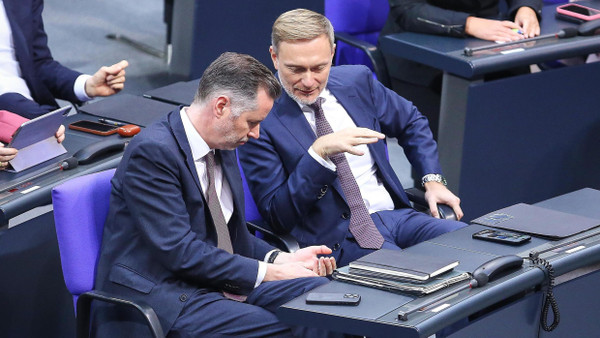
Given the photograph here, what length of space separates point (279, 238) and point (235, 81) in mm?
619

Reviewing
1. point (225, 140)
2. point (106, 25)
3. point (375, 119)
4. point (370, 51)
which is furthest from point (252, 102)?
point (106, 25)

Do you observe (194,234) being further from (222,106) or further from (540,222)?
(540,222)

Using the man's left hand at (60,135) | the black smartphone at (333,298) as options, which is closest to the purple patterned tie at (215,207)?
the black smartphone at (333,298)

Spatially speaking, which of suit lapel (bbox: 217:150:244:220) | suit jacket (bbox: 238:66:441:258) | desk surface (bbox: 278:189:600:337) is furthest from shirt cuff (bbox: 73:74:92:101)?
desk surface (bbox: 278:189:600:337)

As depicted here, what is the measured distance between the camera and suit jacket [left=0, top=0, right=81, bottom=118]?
4.01 meters

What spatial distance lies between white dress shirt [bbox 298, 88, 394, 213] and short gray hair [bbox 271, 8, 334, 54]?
0.24m

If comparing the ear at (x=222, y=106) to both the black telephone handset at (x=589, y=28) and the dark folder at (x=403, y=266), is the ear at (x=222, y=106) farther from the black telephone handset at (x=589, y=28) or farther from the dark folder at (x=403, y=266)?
the black telephone handset at (x=589, y=28)

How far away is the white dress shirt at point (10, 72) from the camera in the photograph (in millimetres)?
3979

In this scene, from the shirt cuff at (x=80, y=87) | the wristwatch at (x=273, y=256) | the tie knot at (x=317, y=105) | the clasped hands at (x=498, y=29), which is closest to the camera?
the wristwatch at (x=273, y=256)

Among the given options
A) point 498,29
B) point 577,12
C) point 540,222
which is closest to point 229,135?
point 540,222

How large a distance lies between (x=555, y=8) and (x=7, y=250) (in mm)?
Result: 3011

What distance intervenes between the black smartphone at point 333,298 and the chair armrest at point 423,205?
1080 mm

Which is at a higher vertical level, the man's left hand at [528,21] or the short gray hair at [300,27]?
the short gray hair at [300,27]

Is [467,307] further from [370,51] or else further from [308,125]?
[370,51]
